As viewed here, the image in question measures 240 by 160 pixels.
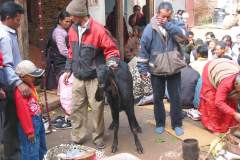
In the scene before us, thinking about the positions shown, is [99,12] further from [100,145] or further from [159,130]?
[100,145]

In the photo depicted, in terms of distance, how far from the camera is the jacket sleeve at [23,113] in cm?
509

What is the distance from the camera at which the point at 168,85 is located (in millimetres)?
6793

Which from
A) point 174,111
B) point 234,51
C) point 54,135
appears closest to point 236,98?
point 174,111

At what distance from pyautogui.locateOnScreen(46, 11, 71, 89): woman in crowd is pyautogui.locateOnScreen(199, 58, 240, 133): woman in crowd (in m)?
2.67

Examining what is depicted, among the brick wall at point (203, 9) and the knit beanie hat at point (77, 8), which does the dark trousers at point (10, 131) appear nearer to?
the knit beanie hat at point (77, 8)

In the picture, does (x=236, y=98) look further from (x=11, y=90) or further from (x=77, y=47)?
(x=11, y=90)

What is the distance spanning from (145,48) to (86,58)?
1018 mm

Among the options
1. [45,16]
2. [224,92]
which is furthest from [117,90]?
[45,16]

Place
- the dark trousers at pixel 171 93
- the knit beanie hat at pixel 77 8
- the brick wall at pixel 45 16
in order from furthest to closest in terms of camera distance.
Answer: the brick wall at pixel 45 16
the dark trousers at pixel 171 93
the knit beanie hat at pixel 77 8

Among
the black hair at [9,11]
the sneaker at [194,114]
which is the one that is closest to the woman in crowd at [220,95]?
the sneaker at [194,114]

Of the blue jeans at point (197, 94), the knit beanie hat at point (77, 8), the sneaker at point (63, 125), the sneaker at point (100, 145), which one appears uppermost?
the knit beanie hat at point (77, 8)

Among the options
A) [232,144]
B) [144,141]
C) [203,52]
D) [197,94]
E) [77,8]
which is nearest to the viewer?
[232,144]

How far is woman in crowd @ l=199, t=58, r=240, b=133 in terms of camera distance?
6.18m

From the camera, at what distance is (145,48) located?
667cm
